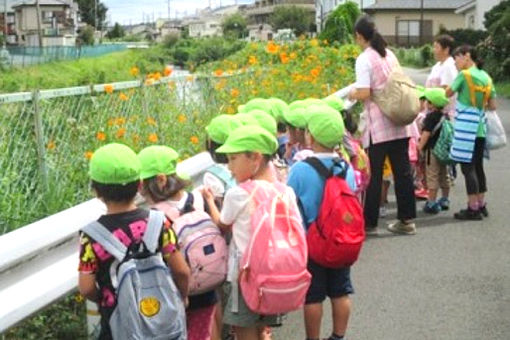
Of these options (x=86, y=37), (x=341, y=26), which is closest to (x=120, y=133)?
(x=341, y=26)

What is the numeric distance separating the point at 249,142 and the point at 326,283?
3.79ft

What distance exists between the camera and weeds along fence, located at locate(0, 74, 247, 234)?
4.92m

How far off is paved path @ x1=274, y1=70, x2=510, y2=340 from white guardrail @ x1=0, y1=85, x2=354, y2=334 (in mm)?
1757

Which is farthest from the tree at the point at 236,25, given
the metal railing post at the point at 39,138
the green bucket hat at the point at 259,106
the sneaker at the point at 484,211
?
the metal railing post at the point at 39,138

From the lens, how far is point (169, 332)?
3.08 metres

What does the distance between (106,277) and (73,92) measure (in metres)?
2.80

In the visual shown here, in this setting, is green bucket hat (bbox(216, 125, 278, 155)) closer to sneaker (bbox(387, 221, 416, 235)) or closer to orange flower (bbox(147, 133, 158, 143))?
orange flower (bbox(147, 133, 158, 143))

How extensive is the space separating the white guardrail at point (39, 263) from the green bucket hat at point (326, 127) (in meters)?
1.39

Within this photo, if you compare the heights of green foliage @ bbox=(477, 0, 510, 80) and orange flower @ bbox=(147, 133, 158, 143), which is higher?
green foliage @ bbox=(477, 0, 510, 80)

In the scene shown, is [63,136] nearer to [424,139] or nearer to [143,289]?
[143,289]

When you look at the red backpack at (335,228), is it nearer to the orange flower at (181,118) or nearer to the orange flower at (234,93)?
the orange flower at (181,118)

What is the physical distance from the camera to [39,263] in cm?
322

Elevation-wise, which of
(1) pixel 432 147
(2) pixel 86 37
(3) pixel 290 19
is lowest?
(1) pixel 432 147

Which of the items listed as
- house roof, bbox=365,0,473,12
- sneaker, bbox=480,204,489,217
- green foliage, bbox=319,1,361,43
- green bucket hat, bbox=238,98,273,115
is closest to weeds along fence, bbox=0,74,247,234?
green bucket hat, bbox=238,98,273,115
